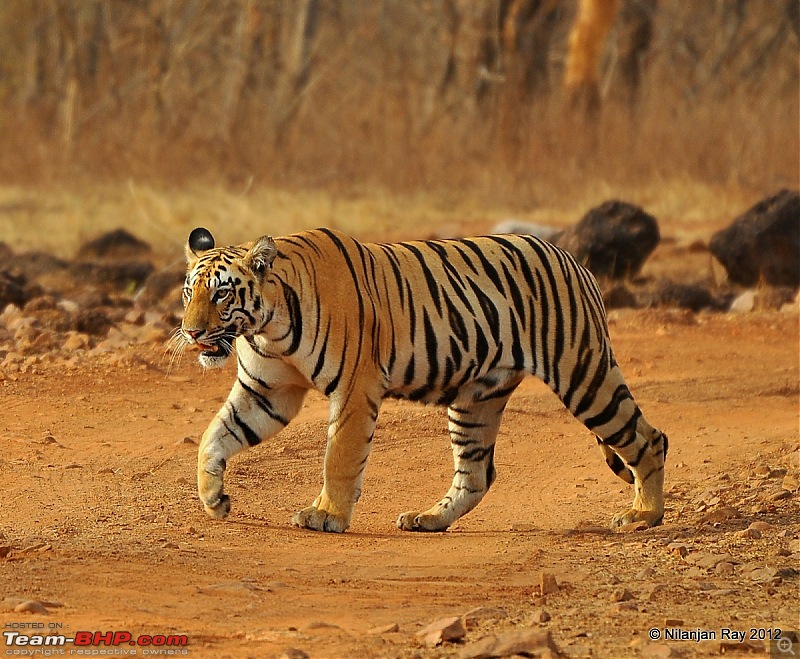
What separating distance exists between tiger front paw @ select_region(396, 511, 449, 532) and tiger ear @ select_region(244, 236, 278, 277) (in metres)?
1.41

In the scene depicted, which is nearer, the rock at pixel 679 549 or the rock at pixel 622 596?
the rock at pixel 622 596

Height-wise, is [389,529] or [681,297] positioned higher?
[681,297]

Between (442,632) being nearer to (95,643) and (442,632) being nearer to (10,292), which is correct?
(95,643)

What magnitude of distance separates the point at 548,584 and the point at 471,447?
6.00 feet

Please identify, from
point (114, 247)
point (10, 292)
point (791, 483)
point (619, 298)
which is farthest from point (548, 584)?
point (114, 247)

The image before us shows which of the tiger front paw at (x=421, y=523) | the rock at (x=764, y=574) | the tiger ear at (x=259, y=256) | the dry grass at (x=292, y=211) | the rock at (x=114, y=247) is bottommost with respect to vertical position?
the tiger front paw at (x=421, y=523)

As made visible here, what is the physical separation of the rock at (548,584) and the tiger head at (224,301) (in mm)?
1710

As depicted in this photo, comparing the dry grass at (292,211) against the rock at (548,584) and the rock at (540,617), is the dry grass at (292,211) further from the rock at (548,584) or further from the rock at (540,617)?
the rock at (540,617)

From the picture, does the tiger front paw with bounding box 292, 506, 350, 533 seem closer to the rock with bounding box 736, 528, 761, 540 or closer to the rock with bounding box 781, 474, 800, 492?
the rock with bounding box 736, 528, 761, 540

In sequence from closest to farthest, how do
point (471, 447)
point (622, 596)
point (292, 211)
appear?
point (622, 596), point (471, 447), point (292, 211)

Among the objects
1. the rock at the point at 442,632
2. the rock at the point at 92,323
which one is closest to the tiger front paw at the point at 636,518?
the rock at the point at 442,632

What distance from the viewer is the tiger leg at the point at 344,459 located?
6527 mm

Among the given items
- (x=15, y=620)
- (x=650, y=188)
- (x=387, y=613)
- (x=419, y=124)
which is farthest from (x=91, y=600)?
(x=419, y=124)

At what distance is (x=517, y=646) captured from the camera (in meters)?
4.52
